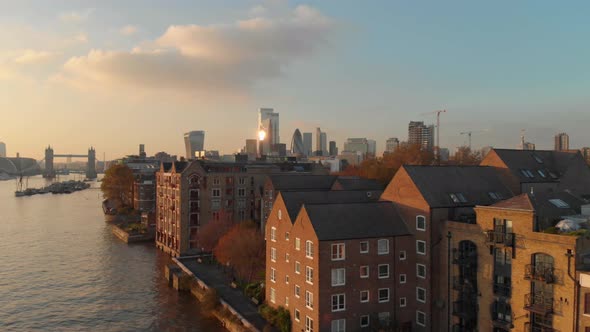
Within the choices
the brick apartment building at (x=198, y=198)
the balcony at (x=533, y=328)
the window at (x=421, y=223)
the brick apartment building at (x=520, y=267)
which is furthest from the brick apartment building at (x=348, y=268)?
the brick apartment building at (x=198, y=198)

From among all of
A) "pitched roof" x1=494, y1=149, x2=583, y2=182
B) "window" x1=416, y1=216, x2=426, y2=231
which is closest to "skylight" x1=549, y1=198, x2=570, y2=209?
"pitched roof" x1=494, y1=149, x2=583, y2=182

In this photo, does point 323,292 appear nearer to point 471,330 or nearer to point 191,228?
point 471,330

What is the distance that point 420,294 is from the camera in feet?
128

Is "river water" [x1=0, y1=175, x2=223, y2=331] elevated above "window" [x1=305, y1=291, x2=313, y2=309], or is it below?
below

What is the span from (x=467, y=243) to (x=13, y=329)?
4263cm

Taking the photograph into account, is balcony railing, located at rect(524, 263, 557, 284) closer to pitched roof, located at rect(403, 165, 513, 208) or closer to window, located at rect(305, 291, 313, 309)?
pitched roof, located at rect(403, 165, 513, 208)

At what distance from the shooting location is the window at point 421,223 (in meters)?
38.2

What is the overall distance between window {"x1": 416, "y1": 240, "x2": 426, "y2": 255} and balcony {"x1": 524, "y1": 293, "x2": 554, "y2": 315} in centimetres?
897

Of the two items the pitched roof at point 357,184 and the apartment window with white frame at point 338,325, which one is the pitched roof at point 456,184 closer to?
the apartment window with white frame at point 338,325

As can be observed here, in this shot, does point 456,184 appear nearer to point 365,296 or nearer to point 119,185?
point 365,296

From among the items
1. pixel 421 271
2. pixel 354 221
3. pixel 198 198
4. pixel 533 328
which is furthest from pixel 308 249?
pixel 198 198

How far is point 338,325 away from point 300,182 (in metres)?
32.8

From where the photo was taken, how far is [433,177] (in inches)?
1592

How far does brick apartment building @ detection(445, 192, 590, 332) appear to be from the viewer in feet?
93.5
